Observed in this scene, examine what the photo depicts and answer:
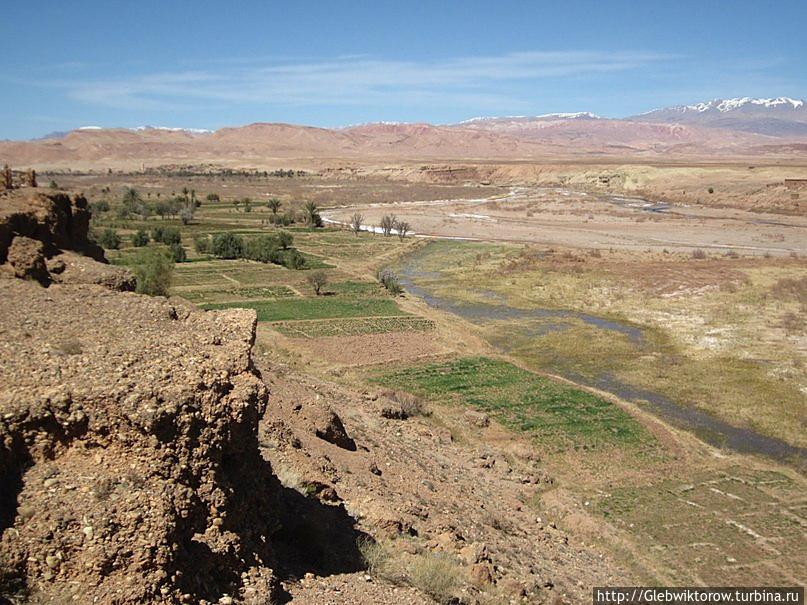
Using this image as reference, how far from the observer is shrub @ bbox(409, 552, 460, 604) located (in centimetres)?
980

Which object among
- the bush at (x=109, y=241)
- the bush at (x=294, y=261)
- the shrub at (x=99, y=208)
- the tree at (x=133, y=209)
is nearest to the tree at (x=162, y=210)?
the tree at (x=133, y=209)

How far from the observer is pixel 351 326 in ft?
120

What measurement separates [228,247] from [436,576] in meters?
54.3

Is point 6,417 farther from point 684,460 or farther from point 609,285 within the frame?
point 609,285

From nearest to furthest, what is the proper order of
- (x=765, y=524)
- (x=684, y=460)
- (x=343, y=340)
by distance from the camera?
(x=765, y=524)
(x=684, y=460)
(x=343, y=340)

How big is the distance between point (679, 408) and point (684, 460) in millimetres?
5382

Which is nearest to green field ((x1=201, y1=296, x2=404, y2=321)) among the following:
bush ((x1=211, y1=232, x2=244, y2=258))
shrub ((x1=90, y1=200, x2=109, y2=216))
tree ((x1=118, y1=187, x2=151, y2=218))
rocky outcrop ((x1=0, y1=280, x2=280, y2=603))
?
bush ((x1=211, y1=232, x2=244, y2=258))

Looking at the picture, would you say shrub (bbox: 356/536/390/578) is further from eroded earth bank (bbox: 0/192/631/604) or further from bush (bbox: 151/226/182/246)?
bush (bbox: 151/226/182/246)

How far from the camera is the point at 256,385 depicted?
8.17 m

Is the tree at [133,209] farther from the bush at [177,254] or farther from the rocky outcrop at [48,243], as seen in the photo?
the rocky outcrop at [48,243]

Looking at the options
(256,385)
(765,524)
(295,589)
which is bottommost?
(765,524)

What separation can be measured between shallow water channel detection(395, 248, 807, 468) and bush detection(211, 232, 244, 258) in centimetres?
1507

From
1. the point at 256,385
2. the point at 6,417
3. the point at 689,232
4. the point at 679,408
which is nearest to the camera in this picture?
the point at 6,417

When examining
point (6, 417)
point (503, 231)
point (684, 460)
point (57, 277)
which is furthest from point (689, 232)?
point (6, 417)
